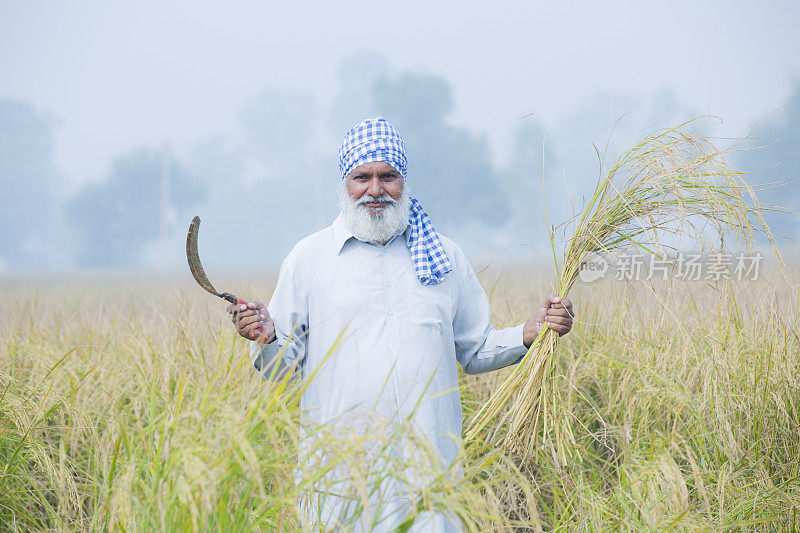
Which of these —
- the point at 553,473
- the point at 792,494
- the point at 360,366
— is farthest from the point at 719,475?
the point at 360,366

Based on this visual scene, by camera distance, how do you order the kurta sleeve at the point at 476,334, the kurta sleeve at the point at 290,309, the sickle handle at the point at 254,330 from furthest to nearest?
the kurta sleeve at the point at 476,334 → the kurta sleeve at the point at 290,309 → the sickle handle at the point at 254,330

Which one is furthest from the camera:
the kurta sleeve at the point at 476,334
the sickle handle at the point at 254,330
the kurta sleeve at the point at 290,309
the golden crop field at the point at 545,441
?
the kurta sleeve at the point at 476,334

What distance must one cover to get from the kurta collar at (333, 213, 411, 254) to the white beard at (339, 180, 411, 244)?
26 mm

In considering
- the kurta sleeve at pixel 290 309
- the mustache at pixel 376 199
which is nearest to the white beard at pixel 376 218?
the mustache at pixel 376 199

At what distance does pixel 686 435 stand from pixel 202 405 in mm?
2470

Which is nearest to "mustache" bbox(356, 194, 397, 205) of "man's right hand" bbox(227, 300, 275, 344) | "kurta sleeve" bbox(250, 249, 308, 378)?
"kurta sleeve" bbox(250, 249, 308, 378)

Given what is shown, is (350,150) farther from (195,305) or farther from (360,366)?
(195,305)

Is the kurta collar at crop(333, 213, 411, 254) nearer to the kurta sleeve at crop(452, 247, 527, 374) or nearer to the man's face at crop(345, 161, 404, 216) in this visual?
the man's face at crop(345, 161, 404, 216)

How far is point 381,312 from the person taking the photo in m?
2.62

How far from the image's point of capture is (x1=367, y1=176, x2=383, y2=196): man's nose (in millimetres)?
2734

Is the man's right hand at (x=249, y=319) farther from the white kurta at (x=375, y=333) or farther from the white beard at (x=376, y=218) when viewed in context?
the white beard at (x=376, y=218)

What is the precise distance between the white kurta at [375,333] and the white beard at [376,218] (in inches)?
2.3

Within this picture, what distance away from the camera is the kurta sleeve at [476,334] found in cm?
278

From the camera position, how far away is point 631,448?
132 inches
